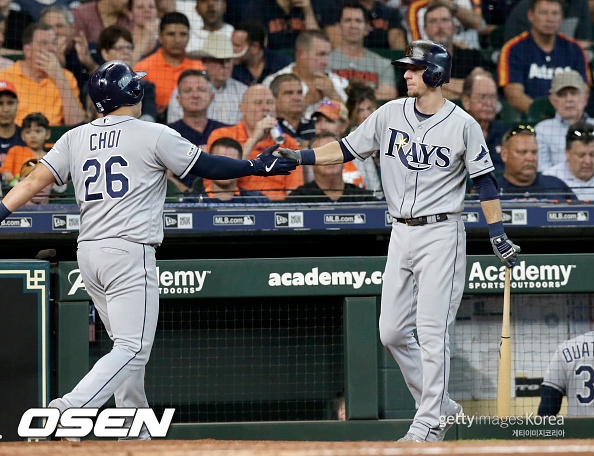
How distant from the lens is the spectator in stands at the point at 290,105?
633cm

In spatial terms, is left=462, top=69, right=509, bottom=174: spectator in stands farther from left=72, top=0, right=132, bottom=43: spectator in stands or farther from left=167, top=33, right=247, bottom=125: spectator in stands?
left=72, top=0, right=132, bottom=43: spectator in stands

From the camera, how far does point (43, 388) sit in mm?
4242

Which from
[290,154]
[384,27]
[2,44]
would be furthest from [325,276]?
[2,44]

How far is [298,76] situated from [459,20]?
5.37 ft

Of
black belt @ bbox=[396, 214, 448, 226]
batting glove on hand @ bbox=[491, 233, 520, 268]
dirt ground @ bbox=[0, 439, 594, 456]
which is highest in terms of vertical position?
black belt @ bbox=[396, 214, 448, 226]

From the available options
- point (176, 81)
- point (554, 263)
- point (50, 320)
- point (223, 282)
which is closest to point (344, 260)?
point (223, 282)

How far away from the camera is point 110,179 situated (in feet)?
11.0

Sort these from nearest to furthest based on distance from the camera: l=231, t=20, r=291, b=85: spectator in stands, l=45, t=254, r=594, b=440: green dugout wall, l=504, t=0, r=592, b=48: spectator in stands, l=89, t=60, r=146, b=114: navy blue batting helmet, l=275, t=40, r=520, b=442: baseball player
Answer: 1. l=89, t=60, r=146, b=114: navy blue batting helmet
2. l=275, t=40, r=520, b=442: baseball player
3. l=45, t=254, r=594, b=440: green dugout wall
4. l=231, t=20, r=291, b=85: spectator in stands
5. l=504, t=0, r=592, b=48: spectator in stands

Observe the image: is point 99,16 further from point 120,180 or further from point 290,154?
point 120,180

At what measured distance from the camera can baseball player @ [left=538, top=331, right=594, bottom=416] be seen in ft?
15.4

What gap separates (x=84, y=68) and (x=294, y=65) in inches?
64.1

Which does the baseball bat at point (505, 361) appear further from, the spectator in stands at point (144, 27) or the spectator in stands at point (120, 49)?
the spectator in stands at point (144, 27)

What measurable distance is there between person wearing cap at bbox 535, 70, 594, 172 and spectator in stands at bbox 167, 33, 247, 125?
2324 millimetres

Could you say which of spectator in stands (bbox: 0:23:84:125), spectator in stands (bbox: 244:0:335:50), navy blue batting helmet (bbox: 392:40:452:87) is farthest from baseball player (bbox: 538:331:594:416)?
spectator in stands (bbox: 0:23:84:125)
